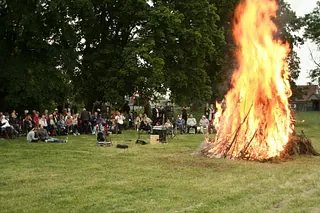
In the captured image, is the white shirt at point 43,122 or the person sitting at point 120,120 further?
the person sitting at point 120,120

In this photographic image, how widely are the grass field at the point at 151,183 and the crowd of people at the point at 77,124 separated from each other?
6.92 metres

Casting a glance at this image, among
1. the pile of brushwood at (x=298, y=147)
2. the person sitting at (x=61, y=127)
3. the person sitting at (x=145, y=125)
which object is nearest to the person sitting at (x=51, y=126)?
the person sitting at (x=61, y=127)

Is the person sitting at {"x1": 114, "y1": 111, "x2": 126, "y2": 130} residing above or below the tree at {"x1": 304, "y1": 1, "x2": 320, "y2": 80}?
below

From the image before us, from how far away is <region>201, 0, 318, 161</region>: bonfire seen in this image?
1539cm

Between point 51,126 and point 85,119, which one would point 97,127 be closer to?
point 85,119

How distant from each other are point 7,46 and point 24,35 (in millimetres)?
2106

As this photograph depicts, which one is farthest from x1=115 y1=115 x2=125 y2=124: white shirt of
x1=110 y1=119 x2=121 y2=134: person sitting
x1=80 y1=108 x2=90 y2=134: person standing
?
x1=80 y1=108 x2=90 y2=134: person standing

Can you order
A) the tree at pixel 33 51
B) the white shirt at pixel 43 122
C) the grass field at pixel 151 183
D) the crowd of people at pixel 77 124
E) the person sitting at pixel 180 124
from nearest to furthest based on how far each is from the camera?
the grass field at pixel 151 183 < the crowd of people at pixel 77 124 < the white shirt at pixel 43 122 < the tree at pixel 33 51 < the person sitting at pixel 180 124

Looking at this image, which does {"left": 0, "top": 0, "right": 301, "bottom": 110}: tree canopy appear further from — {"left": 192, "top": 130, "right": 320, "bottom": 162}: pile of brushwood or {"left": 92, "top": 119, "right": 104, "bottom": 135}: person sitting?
{"left": 192, "top": 130, "right": 320, "bottom": 162}: pile of brushwood

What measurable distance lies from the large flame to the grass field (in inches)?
42.8

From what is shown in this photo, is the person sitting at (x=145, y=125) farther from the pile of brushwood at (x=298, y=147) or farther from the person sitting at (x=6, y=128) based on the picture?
the pile of brushwood at (x=298, y=147)

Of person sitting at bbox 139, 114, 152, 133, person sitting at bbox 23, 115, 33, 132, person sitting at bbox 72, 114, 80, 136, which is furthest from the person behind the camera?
person sitting at bbox 139, 114, 152, 133

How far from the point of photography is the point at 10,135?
2278 centimetres

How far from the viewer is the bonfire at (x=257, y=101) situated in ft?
50.5
